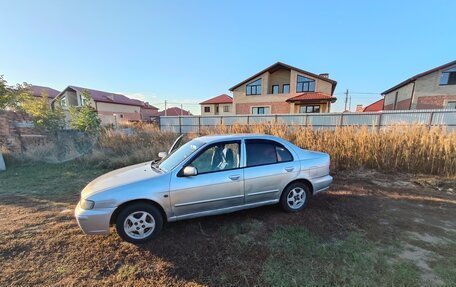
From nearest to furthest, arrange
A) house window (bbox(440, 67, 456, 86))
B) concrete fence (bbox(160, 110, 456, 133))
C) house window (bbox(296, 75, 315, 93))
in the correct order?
1. concrete fence (bbox(160, 110, 456, 133))
2. house window (bbox(440, 67, 456, 86))
3. house window (bbox(296, 75, 315, 93))

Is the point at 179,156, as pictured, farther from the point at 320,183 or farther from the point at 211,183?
the point at 320,183

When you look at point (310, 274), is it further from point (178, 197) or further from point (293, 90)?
point (293, 90)

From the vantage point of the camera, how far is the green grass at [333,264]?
7.20 feet

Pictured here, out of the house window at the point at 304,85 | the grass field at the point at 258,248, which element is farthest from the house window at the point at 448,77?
the grass field at the point at 258,248

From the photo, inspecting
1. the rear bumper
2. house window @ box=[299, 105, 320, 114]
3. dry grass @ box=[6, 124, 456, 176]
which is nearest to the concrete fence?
dry grass @ box=[6, 124, 456, 176]

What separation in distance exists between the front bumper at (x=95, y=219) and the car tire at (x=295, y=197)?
Result: 282cm

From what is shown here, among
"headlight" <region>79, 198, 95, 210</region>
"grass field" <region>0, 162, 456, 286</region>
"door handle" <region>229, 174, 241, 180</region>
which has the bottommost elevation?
"grass field" <region>0, 162, 456, 286</region>

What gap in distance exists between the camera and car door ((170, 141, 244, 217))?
3004 mm

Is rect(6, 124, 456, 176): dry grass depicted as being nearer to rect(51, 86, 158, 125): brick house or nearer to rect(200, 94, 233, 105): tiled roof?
rect(200, 94, 233, 105): tiled roof

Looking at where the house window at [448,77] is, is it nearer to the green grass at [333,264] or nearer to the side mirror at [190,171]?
the green grass at [333,264]

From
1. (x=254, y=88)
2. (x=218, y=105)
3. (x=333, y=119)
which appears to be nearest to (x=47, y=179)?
(x=333, y=119)

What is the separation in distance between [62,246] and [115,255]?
0.92 m

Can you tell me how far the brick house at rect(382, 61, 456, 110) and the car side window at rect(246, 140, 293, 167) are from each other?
25.8 m

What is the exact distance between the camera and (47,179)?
625 centimetres
